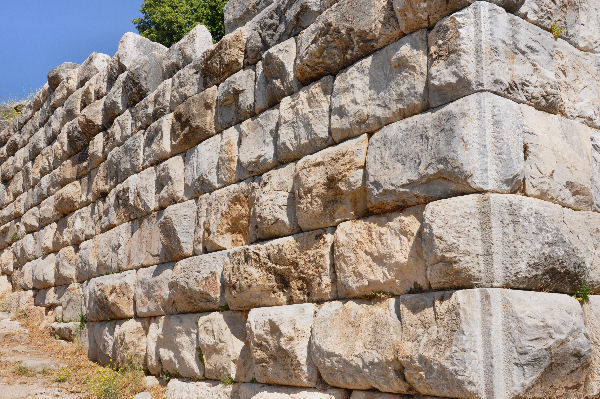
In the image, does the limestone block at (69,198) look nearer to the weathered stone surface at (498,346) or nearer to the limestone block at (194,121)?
the limestone block at (194,121)

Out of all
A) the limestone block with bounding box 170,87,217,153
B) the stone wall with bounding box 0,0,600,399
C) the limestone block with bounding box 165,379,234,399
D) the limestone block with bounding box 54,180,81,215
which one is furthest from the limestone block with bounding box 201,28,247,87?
the limestone block with bounding box 54,180,81,215

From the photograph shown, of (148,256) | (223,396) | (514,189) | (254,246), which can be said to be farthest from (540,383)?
(148,256)

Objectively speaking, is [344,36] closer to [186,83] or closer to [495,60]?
[495,60]

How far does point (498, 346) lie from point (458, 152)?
0.91 metres

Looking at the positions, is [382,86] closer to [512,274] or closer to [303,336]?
[512,274]

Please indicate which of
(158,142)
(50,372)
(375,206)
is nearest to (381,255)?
(375,206)

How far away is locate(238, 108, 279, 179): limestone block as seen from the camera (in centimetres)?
447

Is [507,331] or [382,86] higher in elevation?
[382,86]

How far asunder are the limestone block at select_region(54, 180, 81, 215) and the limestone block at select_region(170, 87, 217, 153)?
2793 mm

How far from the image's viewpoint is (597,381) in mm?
3113

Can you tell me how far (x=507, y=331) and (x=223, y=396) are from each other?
2418 mm

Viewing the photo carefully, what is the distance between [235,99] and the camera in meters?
4.98

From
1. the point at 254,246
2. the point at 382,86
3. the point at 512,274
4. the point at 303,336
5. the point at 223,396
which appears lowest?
the point at 223,396

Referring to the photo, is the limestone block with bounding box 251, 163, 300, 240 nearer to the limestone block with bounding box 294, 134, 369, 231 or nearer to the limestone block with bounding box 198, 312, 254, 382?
the limestone block with bounding box 294, 134, 369, 231
